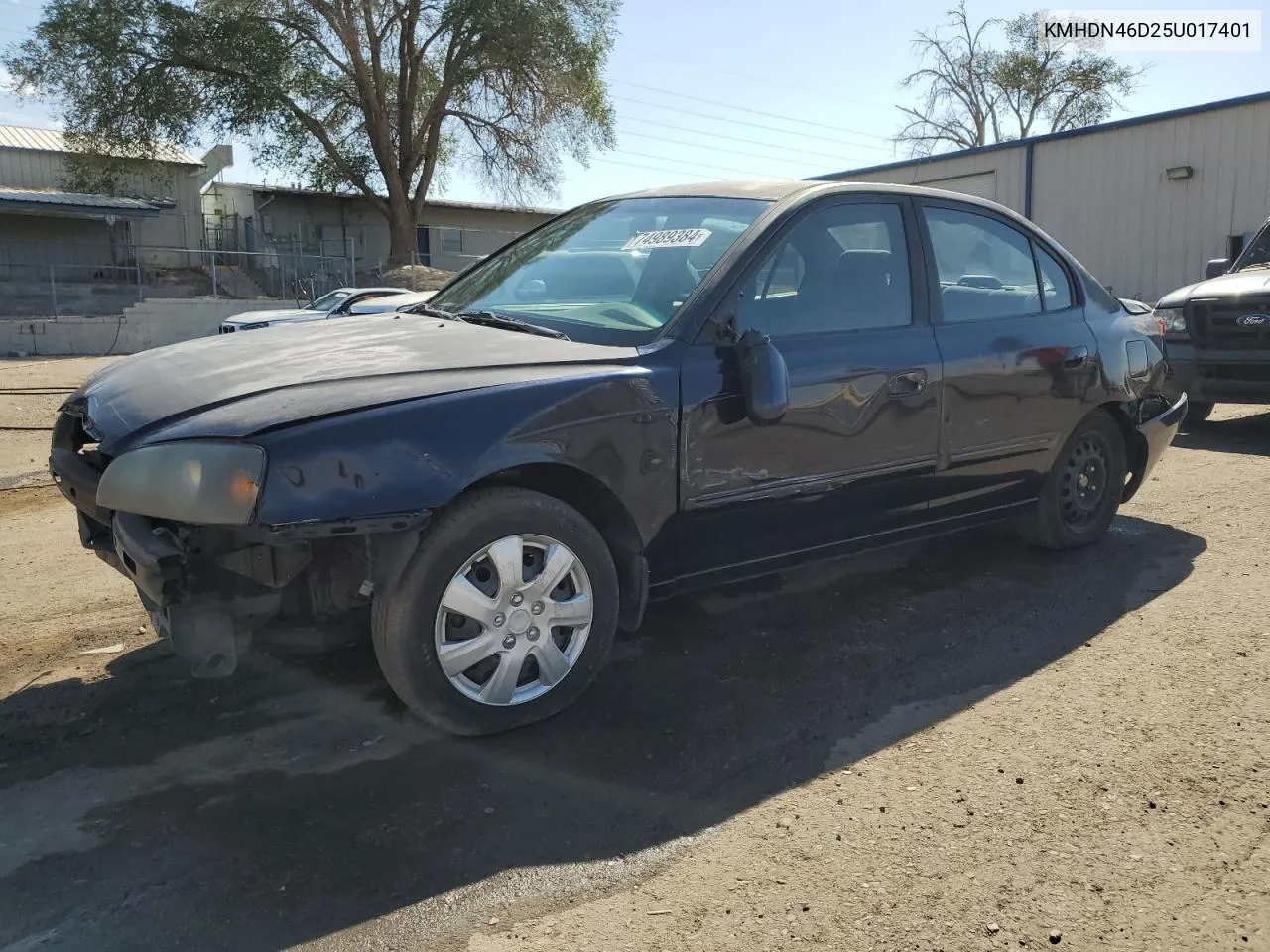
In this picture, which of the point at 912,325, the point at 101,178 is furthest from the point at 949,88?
the point at 912,325

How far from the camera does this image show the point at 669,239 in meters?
3.88

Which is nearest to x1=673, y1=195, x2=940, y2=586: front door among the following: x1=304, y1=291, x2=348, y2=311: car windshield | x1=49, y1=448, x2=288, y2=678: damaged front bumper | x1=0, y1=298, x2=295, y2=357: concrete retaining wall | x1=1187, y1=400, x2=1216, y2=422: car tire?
x1=49, y1=448, x2=288, y2=678: damaged front bumper

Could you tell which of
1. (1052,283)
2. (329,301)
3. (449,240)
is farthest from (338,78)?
(1052,283)

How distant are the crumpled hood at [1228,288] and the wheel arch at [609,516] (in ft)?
22.8

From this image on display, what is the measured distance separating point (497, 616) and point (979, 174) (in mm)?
21011

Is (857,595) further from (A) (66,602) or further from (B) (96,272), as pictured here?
(B) (96,272)

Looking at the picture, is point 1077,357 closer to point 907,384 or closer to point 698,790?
point 907,384

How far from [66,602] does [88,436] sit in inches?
53.9

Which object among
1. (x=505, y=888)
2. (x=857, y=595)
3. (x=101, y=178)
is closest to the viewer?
(x=505, y=888)

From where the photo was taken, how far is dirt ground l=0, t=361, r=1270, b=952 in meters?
2.32

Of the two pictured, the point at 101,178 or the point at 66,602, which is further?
the point at 101,178

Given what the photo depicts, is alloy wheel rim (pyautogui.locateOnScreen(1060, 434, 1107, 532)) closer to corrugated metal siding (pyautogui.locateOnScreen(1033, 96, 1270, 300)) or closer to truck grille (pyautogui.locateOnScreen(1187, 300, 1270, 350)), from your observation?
truck grille (pyautogui.locateOnScreen(1187, 300, 1270, 350))

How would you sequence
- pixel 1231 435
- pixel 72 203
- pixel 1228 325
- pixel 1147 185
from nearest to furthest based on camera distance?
1. pixel 1228 325
2. pixel 1231 435
3. pixel 1147 185
4. pixel 72 203

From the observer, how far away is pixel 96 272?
96.0 feet
